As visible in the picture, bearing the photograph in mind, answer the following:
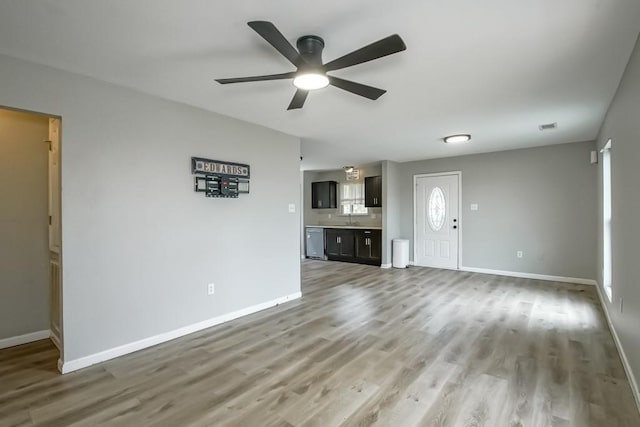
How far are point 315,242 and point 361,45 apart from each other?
6.60 meters

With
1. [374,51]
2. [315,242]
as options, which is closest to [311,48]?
[374,51]

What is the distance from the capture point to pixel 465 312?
3904 mm

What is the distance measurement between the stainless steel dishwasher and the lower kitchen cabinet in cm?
16

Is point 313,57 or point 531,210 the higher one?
point 313,57

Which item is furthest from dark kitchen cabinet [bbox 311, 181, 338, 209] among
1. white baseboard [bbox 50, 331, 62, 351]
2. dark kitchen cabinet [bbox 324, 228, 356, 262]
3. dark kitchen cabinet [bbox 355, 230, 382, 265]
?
white baseboard [bbox 50, 331, 62, 351]

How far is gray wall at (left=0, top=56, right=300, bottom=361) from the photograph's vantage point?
2.55 m

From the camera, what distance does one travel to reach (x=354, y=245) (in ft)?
25.2

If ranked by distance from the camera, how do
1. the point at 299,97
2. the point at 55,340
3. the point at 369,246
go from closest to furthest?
the point at 299,97, the point at 55,340, the point at 369,246

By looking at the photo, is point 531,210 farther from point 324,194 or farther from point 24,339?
point 24,339

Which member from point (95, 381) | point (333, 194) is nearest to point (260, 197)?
point (95, 381)

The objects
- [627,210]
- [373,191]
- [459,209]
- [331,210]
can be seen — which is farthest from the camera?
[331,210]

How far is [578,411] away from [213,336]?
2957 millimetres

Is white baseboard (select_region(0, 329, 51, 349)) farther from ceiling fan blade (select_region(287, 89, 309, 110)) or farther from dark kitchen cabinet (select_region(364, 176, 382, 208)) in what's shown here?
dark kitchen cabinet (select_region(364, 176, 382, 208))

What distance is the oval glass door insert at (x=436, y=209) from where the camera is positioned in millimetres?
6758
